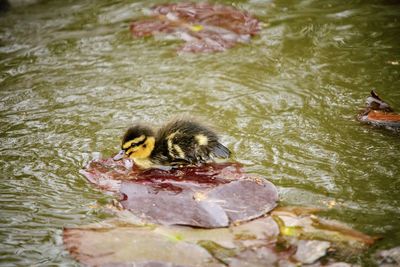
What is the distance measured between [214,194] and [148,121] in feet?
3.64

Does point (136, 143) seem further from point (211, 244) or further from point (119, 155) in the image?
point (211, 244)

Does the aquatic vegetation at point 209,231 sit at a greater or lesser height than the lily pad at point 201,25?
lesser

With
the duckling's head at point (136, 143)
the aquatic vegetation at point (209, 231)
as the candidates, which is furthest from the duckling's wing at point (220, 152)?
the duckling's head at point (136, 143)

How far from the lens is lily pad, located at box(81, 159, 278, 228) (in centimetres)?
242

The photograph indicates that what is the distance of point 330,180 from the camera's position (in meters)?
2.76

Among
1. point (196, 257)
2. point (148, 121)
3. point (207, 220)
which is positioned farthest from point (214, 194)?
point (148, 121)

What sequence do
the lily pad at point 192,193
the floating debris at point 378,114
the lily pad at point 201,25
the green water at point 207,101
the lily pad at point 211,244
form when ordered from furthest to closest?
the lily pad at point 201,25 → the floating debris at point 378,114 → the green water at point 207,101 → the lily pad at point 192,193 → the lily pad at point 211,244

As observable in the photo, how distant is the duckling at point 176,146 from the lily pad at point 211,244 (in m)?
0.66

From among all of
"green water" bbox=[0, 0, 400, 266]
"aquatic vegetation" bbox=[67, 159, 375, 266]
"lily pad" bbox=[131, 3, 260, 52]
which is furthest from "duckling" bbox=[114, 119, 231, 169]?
"lily pad" bbox=[131, 3, 260, 52]

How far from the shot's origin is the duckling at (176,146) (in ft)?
9.83

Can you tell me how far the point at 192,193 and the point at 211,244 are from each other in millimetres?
365

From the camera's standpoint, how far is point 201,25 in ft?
15.5

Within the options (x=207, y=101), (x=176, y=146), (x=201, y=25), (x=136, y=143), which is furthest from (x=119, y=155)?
(x=201, y=25)

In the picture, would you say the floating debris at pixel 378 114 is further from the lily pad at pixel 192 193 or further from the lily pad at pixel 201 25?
the lily pad at pixel 201 25
